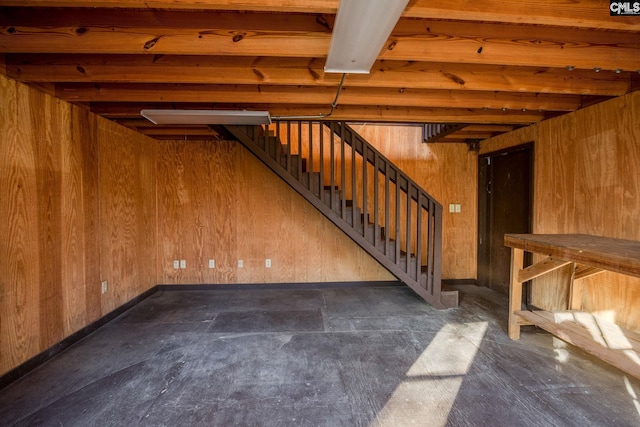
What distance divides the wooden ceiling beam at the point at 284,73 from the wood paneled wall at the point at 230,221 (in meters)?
2.08

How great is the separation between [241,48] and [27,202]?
227cm

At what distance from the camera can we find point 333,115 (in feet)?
10.7

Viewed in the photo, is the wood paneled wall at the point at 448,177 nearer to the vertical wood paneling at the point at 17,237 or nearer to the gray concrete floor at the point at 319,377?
the gray concrete floor at the point at 319,377

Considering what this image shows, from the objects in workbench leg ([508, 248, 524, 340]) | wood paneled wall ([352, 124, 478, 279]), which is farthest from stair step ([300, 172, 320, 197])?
workbench leg ([508, 248, 524, 340])

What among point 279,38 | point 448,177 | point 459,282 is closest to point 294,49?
point 279,38

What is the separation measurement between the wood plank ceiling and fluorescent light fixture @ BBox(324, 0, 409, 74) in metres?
0.13

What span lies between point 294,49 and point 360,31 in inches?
21.6

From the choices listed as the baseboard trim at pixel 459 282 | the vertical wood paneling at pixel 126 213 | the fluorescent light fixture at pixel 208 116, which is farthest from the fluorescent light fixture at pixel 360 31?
the baseboard trim at pixel 459 282

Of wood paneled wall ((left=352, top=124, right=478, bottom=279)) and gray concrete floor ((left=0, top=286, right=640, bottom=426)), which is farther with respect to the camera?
wood paneled wall ((left=352, top=124, right=478, bottom=279))

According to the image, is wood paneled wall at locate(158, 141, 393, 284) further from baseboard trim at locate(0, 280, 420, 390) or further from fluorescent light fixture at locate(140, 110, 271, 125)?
fluorescent light fixture at locate(140, 110, 271, 125)

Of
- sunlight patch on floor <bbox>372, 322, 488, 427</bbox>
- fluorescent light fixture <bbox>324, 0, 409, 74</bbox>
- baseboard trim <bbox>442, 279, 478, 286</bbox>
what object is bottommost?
sunlight patch on floor <bbox>372, 322, 488, 427</bbox>

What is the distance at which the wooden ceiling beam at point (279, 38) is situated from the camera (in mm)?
1716

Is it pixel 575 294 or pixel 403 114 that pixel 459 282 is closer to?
pixel 575 294

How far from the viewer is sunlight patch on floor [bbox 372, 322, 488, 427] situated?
68.9 inches
